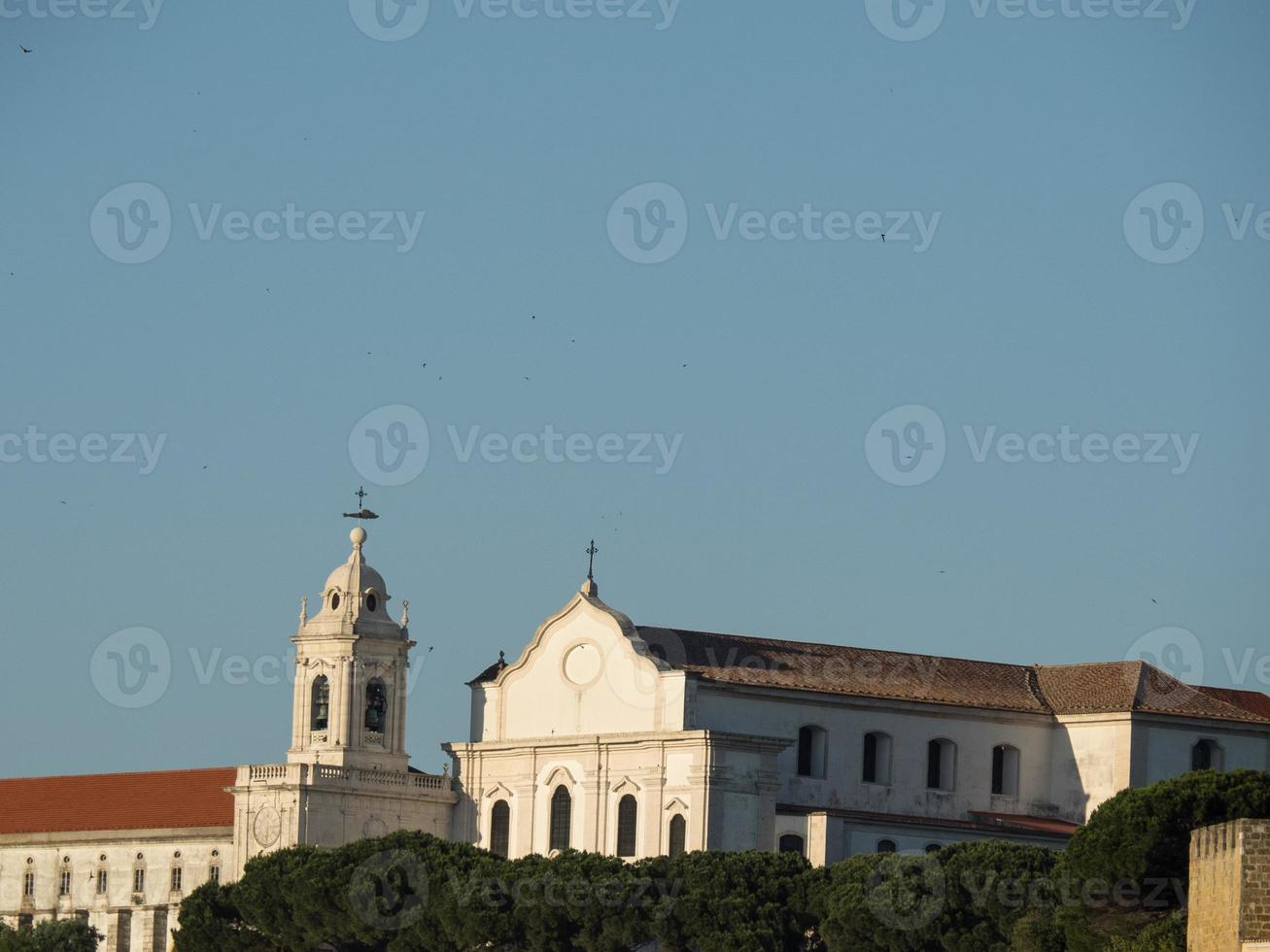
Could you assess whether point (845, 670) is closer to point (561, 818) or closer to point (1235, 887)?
point (561, 818)

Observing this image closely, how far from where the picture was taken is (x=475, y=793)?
293 feet

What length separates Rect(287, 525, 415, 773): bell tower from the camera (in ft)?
303

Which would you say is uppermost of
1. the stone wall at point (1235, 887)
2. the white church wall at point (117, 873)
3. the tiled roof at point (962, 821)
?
the tiled roof at point (962, 821)

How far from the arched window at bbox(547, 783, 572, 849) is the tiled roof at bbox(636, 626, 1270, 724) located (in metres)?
4.19

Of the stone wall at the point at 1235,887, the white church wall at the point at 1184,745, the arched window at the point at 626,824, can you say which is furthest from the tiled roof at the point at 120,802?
the stone wall at the point at 1235,887

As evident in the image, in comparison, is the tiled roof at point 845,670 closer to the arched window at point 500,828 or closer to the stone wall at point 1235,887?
the arched window at point 500,828

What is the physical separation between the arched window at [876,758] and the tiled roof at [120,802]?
775 inches

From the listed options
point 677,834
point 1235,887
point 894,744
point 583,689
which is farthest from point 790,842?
point 1235,887

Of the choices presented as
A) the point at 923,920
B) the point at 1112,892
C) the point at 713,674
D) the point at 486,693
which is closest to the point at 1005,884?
the point at 923,920

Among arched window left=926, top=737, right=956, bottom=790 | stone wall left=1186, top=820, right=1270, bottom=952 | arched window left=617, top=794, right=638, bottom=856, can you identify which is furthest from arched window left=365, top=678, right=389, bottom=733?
stone wall left=1186, top=820, right=1270, bottom=952

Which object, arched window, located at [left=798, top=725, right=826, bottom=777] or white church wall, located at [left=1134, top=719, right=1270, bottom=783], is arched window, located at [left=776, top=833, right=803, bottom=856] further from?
white church wall, located at [left=1134, top=719, right=1270, bottom=783]

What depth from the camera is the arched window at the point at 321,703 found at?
93.0 m

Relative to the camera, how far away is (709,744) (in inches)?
3312

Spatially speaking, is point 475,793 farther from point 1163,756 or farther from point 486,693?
point 1163,756
